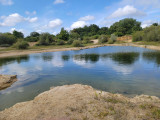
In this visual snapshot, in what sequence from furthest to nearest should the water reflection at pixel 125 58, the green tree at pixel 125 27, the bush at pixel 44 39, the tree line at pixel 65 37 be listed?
1. the green tree at pixel 125 27
2. the bush at pixel 44 39
3. the tree line at pixel 65 37
4. the water reflection at pixel 125 58

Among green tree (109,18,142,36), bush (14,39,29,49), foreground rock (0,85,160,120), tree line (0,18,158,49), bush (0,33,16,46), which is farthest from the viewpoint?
green tree (109,18,142,36)

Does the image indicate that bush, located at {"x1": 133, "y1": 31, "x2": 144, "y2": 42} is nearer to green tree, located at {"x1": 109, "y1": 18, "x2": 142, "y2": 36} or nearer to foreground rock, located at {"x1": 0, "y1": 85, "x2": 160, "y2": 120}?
green tree, located at {"x1": 109, "y1": 18, "x2": 142, "y2": 36}

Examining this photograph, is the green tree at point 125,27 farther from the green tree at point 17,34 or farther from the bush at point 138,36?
the green tree at point 17,34

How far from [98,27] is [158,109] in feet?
466

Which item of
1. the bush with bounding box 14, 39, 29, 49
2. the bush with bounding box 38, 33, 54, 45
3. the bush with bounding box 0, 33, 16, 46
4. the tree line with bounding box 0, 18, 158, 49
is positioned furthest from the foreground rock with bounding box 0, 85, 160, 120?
the bush with bounding box 38, 33, 54, 45

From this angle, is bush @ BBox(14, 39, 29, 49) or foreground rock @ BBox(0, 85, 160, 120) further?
bush @ BBox(14, 39, 29, 49)

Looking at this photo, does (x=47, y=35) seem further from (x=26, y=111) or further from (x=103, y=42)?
(x=26, y=111)

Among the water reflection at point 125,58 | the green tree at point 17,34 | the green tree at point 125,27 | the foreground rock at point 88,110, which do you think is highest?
the green tree at point 125,27

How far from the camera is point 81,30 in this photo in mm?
137500

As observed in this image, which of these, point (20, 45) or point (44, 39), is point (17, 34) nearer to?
point (44, 39)

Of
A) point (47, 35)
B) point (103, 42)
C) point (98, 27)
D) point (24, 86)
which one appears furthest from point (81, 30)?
point (24, 86)

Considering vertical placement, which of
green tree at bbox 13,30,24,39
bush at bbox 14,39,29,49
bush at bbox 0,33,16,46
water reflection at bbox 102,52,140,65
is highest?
green tree at bbox 13,30,24,39

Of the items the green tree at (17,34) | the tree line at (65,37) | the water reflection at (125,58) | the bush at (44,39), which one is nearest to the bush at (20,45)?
the tree line at (65,37)

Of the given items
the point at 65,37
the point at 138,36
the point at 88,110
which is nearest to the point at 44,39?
the point at 65,37
